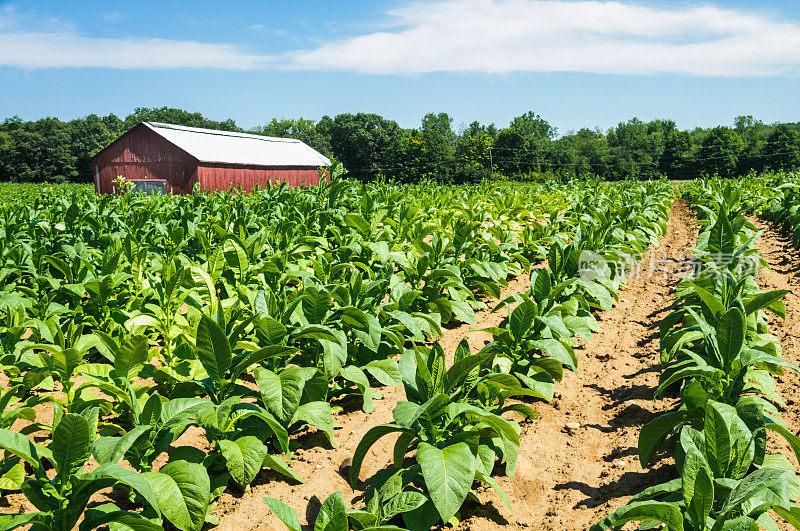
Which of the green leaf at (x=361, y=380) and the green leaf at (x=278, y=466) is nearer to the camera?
the green leaf at (x=278, y=466)

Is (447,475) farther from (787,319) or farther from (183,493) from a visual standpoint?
(787,319)

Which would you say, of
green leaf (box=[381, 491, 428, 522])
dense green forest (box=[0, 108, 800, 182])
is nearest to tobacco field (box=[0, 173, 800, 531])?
green leaf (box=[381, 491, 428, 522])

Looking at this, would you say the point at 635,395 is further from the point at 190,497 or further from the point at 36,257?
the point at 36,257

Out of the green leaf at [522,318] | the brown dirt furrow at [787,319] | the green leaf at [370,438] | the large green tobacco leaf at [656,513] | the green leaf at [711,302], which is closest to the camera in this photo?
the large green tobacco leaf at [656,513]

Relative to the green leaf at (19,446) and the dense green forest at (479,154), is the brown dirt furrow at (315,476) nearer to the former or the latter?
the green leaf at (19,446)

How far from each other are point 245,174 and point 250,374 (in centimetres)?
2827

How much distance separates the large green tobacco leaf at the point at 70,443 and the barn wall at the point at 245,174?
2603 centimetres

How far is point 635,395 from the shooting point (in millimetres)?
3928

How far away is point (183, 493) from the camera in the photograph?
2189 mm

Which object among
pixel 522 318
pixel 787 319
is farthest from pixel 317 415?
pixel 787 319

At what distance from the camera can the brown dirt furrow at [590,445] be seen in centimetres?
260

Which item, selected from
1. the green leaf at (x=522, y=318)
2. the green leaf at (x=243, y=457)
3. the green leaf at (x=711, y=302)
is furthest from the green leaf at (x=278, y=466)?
the green leaf at (x=711, y=302)

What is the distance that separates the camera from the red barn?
28.8 m

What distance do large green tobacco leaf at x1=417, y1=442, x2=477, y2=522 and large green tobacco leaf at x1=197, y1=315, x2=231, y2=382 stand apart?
101cm
